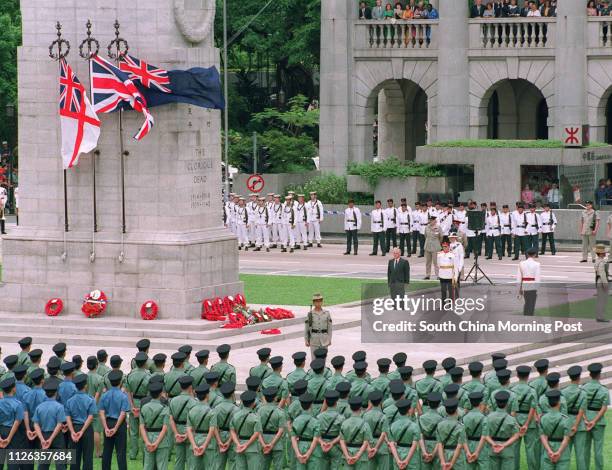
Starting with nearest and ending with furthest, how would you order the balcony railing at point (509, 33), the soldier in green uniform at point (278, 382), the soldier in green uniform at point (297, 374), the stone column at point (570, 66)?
the soldier in green uniform at point (278, 382)
the soldier in green uniform at point (297, 374)
the stone column at point (570, 66)
the balcony railing at point (509, 33)

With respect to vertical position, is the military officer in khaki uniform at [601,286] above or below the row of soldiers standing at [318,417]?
above

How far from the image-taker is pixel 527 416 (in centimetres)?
2266

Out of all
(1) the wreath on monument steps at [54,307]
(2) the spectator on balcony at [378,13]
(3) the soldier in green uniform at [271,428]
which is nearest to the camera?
(3) the soldier in green uniform at [271,428]

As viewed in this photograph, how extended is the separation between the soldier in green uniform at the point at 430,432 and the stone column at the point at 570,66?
33.3m

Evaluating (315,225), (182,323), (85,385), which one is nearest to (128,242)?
(182,323)

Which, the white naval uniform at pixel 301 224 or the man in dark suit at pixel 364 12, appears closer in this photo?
the white naval uniform at pixel 301 224

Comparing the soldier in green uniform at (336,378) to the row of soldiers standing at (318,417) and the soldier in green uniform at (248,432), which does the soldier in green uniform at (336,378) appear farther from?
the soldier in green uniform at (248,432)

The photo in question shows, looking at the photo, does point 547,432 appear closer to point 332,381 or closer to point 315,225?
point 332,381

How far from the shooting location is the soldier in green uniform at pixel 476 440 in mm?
21266

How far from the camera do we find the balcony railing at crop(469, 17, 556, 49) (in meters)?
54.3

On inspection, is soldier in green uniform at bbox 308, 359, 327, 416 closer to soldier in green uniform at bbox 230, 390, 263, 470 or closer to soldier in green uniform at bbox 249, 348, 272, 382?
soldier in green uniform at bbox 249, 348, 272, 382

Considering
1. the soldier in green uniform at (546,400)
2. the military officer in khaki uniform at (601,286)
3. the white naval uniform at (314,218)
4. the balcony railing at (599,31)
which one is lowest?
the soldier in green uniform at (546,400)

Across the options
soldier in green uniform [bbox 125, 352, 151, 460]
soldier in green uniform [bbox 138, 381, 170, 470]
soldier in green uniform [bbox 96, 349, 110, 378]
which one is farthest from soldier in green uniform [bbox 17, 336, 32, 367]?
soldier in green uniform [bbox 138, 381, 170, 470]

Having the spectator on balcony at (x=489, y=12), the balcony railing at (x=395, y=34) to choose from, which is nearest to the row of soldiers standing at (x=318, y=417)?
the spectator on balcony at (x=489, y=12)
